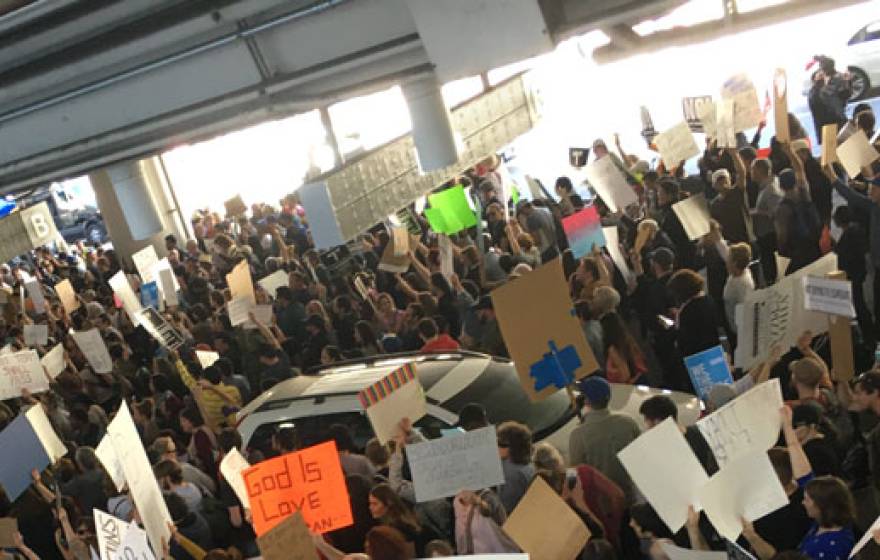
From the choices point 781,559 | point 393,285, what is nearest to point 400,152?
point 393,285

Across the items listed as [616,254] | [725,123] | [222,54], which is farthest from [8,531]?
[725,123]

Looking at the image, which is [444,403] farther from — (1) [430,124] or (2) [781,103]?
(2) [781,103]

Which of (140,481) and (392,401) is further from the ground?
(140,481)

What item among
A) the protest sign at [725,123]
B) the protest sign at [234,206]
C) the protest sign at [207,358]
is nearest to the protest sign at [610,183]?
the protest sign at [725,123]

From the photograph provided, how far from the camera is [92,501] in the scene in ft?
23.8

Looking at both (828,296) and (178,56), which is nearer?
(178,56)

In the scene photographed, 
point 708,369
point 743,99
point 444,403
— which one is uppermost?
point 743,99

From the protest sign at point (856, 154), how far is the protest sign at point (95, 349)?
7642 mm

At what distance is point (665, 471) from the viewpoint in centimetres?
431

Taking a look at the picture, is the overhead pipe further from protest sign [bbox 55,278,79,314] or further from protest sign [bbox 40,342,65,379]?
protest sign [bbox 55,278,79,314]

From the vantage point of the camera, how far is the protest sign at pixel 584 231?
8508 mm

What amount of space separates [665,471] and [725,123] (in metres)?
7.17

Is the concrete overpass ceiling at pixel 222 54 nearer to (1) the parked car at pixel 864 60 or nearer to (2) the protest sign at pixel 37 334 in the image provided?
(2) the protest sign at pixel 37 334

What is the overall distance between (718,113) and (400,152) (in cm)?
369
